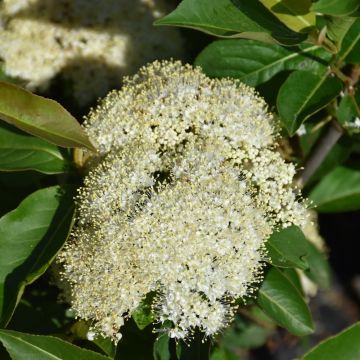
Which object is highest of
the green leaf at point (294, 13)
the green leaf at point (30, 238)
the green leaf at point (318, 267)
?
the green leaf at point (294, 13)

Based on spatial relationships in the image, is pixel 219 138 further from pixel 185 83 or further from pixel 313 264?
Answer: pixel 313 264

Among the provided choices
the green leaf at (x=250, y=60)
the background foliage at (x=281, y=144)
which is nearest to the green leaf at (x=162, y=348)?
the background foliage at (x=281, y=144)

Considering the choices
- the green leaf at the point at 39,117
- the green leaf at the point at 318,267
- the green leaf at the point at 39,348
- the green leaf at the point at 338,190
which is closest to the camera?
the green leaf at the point at 39,348

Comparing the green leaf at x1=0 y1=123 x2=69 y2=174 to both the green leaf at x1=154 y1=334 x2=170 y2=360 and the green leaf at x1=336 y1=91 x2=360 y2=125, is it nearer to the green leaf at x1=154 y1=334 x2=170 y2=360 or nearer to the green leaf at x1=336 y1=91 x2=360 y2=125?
the green leaf at x1=154 y1=334 x2=170 y2=360

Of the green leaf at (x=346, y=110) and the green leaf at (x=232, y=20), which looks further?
the green leaf at (x=346, y=110)

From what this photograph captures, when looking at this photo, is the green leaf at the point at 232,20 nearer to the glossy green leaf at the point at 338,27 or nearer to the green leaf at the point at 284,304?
the glossy green leaf at the point at 338,27

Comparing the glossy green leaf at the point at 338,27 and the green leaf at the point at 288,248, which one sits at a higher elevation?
the glossy green leaf at the point at 338,27
